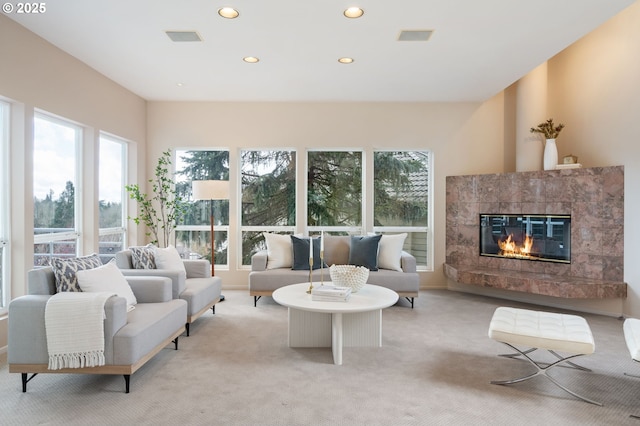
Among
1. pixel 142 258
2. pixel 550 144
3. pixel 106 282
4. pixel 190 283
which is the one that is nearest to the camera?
pixel 106 282

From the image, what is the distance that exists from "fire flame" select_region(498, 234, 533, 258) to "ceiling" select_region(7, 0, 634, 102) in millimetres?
2078

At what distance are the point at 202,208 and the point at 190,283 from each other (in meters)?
2.15

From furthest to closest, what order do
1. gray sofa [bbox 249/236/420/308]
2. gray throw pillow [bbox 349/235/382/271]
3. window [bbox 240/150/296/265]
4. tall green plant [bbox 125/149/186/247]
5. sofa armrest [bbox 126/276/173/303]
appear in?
window [bbox 240/150/296/265]
tall green plant [bbox 125/149/186/247]
gray throw pillow [bbox 349/235/382/271]
gray sofa [bbox 249/236/420/308]
sofa armrest [bbox 126/276/173/303]

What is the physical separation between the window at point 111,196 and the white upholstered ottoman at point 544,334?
4682 mm

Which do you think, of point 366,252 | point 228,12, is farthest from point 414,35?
point 366,252

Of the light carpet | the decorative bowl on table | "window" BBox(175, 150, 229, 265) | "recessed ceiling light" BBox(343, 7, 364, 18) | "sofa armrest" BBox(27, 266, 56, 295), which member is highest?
"recessed ceiling light" BBox(343, 7, 364, 18)

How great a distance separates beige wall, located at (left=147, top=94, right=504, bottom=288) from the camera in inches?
230

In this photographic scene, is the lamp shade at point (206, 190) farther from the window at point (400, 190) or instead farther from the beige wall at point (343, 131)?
the window at point (400, 190)

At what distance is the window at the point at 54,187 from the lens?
386cm

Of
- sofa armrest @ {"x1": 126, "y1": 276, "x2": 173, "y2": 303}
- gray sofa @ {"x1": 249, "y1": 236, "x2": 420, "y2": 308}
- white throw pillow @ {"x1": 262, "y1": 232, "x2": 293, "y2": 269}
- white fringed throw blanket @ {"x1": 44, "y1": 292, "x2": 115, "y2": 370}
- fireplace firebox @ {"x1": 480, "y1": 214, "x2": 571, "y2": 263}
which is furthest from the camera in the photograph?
white throw pillow @ {"x1": 262, "y1": 232, "x2": 293, "y2": 269}

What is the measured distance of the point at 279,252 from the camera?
507cm

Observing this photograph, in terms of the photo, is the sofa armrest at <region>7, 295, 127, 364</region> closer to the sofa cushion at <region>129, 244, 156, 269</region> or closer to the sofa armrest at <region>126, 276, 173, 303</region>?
the sofa armrest at <region>126, 276, 173, 303</region>

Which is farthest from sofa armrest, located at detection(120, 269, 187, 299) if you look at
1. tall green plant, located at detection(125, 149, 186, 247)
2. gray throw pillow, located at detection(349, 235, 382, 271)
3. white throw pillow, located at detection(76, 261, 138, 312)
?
gray throw pillow, located at detection(349, 235, 382, 271)

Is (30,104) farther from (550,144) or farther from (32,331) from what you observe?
(550,144)
